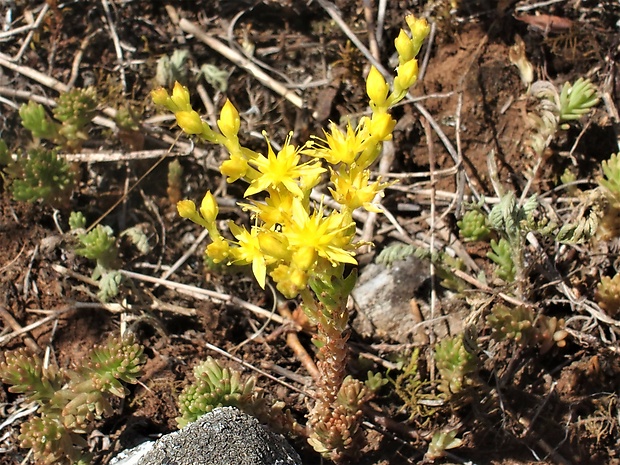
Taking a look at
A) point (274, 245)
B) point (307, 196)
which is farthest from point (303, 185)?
point (274, 245)

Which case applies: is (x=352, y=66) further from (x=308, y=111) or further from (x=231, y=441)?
(x=231, y=441)

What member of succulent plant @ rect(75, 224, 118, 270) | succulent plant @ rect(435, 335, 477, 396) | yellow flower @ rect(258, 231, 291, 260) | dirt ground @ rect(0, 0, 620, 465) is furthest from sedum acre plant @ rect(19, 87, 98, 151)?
succulent plant @ rect(435, 335, 477, 396)

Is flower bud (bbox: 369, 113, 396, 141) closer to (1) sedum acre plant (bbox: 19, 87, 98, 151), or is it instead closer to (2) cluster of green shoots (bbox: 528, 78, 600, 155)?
(2) cluster of green shoots (bbox: 528, 78, 600, 155)

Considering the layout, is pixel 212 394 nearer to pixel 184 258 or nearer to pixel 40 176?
pixel 184 258

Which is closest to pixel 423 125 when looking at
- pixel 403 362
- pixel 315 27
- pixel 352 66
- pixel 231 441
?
pixel 352 66

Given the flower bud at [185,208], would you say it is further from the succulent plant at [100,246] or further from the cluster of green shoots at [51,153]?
the cluster of green shoots at [51,153]

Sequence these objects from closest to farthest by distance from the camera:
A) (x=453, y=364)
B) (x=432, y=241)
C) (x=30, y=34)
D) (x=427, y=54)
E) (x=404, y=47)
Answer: (x=404, y=47), (x=453, y=364), (x=432, y=241), (x=427, y=54), (x=30, y=34)

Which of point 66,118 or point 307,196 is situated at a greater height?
point 307,196
